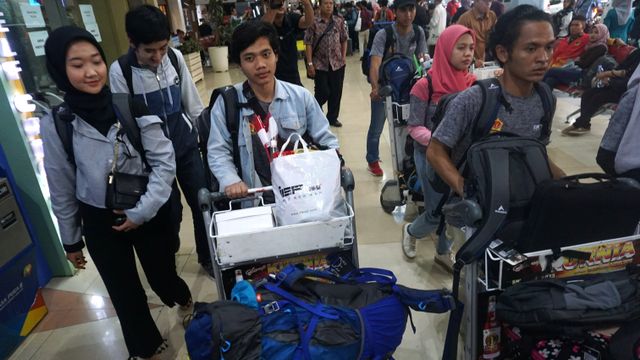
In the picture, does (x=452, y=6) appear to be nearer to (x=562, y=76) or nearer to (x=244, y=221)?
Answer: (x=562, y=76)

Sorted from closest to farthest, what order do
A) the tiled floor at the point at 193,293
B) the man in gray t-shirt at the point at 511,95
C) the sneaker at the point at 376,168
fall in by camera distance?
1. the man in gray t-shirt at the point at 511,95
2. the tiled floor at the point at 193,293
3. the sneaker at the point at 376,168

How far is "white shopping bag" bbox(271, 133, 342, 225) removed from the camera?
1.53 m

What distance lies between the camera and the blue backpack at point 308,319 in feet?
4.26

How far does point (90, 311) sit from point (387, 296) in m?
2.38

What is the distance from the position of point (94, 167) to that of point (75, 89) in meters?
0.35

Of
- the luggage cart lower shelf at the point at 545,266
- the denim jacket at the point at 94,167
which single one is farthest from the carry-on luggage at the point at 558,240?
the denim jacket at the point at 94,167

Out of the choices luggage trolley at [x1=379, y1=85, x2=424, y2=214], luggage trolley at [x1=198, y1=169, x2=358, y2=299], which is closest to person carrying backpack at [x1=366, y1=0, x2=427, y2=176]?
luggage trolley at [x1=379, y1=85, x2=424, y2=214]

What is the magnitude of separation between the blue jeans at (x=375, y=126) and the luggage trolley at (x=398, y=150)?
71 centimetres

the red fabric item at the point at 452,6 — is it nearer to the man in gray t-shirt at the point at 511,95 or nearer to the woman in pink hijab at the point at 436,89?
the woman in pink hijab at the point at 436,89

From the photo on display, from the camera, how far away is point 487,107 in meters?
1.74

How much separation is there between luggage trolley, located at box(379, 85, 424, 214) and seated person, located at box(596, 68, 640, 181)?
142 centimetres

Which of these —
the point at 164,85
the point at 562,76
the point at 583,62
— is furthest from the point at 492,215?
the point at 583,62

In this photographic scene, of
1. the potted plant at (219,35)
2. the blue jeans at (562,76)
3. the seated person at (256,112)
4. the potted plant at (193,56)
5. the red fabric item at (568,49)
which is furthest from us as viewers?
the potted plant at (219,35)

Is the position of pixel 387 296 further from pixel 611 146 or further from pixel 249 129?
pixel 611 146
